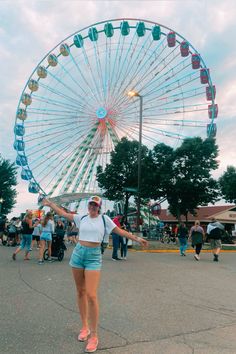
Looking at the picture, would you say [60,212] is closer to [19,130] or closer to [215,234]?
[215,234]

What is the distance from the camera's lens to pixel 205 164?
3503cm

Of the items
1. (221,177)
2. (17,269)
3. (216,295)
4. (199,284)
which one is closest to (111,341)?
(216,295)

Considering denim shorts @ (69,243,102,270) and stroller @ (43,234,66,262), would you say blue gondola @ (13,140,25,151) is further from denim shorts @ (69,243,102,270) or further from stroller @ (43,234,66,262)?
denim shorts @ (69,243,102,270)

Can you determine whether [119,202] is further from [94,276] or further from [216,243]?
[94,276]

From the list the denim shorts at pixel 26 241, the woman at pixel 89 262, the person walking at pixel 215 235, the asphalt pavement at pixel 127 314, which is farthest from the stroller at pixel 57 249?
the woman at pixel 89 262

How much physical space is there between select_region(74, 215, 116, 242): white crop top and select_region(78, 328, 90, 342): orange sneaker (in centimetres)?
97

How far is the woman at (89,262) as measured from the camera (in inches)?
150

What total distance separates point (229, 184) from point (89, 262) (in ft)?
167

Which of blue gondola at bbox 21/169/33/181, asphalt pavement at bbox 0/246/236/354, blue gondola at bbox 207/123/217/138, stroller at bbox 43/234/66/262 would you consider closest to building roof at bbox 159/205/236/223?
blue gondola at bbox 207/123/217/138

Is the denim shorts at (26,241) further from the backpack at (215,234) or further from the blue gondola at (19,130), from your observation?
the blue gondola at (19,130)

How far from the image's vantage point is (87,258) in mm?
3975

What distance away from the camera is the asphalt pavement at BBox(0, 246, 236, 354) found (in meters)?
3.76

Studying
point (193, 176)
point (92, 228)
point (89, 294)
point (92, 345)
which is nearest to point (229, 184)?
point (193, 176)

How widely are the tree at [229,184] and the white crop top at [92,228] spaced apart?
4882 centimetres
